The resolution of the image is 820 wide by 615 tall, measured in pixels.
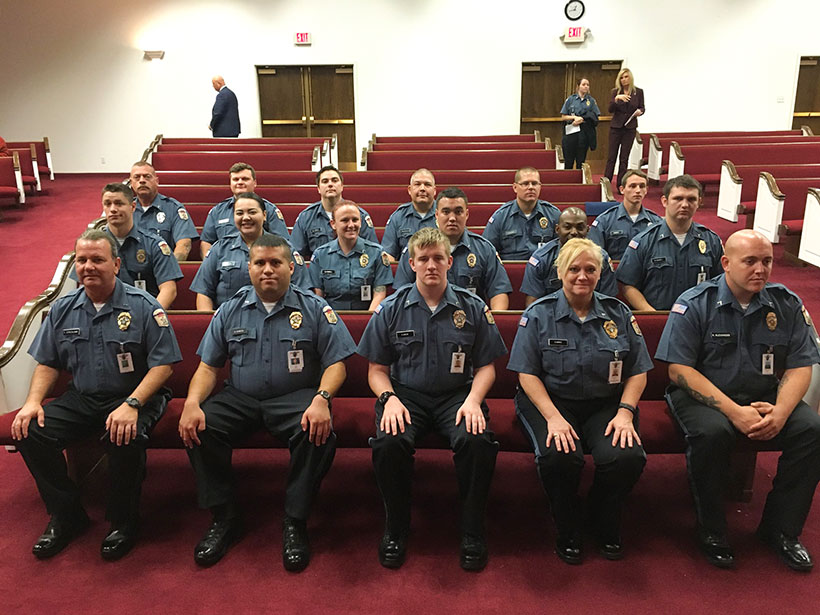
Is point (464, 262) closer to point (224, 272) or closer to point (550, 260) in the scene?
point (550, 260)

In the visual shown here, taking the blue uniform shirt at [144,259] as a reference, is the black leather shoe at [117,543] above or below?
below

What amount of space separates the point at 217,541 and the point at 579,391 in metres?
1.36

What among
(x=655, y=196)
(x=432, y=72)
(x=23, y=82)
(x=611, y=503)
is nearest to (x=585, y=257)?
(x=611, y=503)

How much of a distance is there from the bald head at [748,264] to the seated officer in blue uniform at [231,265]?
1.94 meters

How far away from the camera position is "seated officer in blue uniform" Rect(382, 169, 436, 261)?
407cm

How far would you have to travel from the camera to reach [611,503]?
2.21 metres

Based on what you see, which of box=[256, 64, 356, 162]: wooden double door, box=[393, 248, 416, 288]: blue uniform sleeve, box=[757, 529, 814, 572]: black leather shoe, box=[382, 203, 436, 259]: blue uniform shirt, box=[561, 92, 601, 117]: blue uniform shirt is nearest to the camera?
box=[757, 529, 814, 572]: black leather shoe

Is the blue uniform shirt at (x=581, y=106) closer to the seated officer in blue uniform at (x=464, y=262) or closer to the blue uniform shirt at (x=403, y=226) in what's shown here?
the blue uniform shirt at (x=403, y=226)

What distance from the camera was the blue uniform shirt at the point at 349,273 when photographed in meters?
3.46

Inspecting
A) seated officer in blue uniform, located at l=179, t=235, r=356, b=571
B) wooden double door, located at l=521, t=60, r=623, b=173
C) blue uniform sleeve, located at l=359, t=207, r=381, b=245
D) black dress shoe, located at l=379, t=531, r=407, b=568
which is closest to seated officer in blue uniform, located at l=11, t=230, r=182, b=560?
seated officer in blue uniform, located at l=179, t=235, r=356, b=571

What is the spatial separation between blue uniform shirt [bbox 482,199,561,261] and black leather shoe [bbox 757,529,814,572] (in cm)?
220

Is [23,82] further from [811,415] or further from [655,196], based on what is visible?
[811,415]

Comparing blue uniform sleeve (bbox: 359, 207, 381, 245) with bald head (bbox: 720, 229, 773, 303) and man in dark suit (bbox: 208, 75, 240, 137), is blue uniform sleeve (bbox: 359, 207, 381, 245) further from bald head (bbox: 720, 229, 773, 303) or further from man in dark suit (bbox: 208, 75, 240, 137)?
man in dark suit (bbox: 208, 75, 240, 137)

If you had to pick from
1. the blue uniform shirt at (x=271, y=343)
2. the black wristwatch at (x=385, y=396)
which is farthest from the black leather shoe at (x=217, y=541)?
the black wristwatch at (x=385, y=396)
